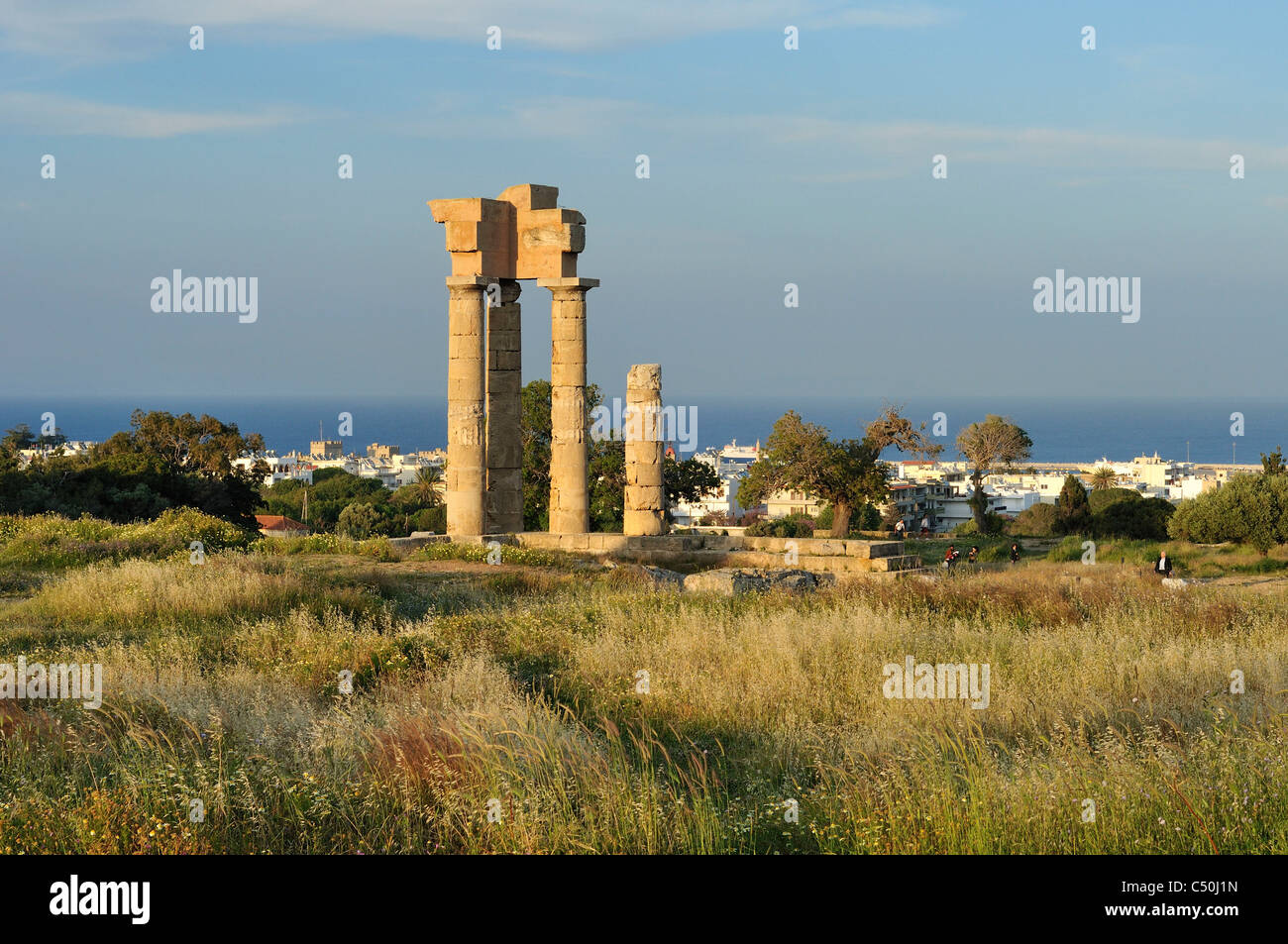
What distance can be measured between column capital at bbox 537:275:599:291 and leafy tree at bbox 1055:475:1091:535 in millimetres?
31346

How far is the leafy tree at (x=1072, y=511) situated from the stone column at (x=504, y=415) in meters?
30.6

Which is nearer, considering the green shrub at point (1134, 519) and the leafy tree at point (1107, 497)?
the green shrub at point (1134, 519)

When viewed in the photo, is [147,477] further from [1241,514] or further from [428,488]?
[1241,514]

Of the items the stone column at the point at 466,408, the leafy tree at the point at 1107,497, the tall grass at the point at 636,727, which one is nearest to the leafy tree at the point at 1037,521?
the leafy tree at the point at 1107,497

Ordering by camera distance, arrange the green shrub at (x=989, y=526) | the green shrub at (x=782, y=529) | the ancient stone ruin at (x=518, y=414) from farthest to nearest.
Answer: the green shrub at (x=989, y=526), the green shrub at (x=782, y=529), the ancient stone ruin at (x=518, y=414)

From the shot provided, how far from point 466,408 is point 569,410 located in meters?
2.34

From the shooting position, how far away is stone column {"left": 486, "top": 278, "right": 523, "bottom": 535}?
27875mm

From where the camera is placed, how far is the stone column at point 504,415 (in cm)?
2788

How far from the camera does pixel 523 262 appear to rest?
26.8 m

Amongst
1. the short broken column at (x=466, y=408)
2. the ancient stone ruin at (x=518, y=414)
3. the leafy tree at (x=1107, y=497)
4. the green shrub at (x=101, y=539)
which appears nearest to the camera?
the green shrub at (x=101, y=539)

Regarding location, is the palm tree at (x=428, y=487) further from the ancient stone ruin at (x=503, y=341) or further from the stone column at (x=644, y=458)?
the stone column at (x=644, y=458)

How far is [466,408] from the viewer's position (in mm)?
26828

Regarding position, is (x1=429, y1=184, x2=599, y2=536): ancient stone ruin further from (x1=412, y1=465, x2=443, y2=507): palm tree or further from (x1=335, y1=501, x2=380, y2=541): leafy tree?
(x1=412, y1=465, x2=443, y2=507): palm tree

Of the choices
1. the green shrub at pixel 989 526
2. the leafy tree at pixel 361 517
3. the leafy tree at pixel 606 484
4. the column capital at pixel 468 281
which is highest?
the column capital at pixel 468 281
